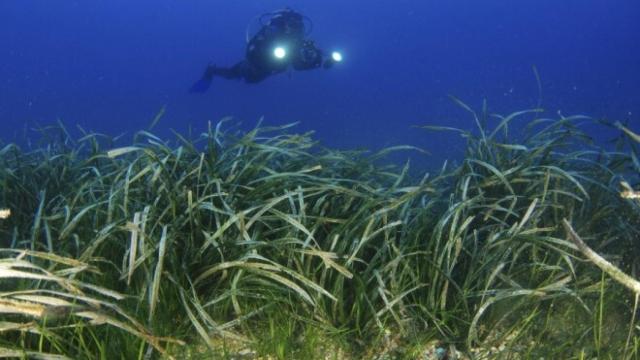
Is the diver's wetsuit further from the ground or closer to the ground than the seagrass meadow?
further from the ground

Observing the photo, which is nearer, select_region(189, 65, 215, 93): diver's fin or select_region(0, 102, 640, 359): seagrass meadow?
select_region(0, 102, 640, 359): seagrass meadow

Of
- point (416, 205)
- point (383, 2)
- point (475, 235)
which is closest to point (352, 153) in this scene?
point (416, 205)

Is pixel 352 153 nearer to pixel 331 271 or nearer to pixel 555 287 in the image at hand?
pixel 331 271

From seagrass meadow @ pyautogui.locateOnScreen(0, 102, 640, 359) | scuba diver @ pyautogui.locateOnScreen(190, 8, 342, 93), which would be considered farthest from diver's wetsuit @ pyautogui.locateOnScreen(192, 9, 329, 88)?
seagrass meadow @ pyautogui.locateOnScreen(0, 102, 640, 359)

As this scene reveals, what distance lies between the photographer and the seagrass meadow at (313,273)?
181cm

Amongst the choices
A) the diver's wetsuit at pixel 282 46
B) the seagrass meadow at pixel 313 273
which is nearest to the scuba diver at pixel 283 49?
the diver's wetsuit at pixel 282 46

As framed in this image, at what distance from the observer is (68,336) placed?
5.88 feet

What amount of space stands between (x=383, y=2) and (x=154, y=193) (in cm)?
7711

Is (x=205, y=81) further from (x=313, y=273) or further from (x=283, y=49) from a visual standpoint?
(x=313, y=273)

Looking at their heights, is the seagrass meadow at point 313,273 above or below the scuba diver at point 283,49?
below

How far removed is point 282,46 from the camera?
29.5ft

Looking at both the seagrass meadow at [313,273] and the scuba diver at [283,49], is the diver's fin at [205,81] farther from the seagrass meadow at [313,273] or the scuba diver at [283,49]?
the seagrass meadow at [313,273]

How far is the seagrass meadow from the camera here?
1.81 m

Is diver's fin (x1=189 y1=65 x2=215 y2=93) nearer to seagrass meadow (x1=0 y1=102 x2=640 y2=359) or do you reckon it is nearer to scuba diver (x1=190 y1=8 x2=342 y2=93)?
scuba diver (x1=190 y1=8 x2=342 y2=93)
